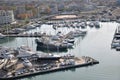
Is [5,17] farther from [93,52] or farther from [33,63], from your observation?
[33,63]

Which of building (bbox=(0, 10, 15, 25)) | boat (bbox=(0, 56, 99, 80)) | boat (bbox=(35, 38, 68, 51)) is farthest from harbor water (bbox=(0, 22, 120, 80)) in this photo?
building (bbox=(0, 10, 15, 25))

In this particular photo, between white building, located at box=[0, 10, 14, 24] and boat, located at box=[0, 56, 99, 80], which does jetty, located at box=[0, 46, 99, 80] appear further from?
white building, located at box=[0, 10, 14, 24]

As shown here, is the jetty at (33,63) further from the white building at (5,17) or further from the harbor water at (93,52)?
the white building at (5,17)

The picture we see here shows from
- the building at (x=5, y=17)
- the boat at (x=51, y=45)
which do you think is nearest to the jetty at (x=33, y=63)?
the boat at (x=51, y=45)

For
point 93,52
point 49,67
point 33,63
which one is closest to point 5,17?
point 93,52

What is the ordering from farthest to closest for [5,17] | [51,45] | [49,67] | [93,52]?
1. [5,17]
2. [51,45]
3. [93,52]
4. [49,67]

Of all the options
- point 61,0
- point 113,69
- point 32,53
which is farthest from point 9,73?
point 61,0

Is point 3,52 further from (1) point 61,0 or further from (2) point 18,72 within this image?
(1) point 61,0

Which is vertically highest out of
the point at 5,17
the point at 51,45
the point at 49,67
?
the point at 5,17

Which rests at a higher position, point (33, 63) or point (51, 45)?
point (51, 45)
